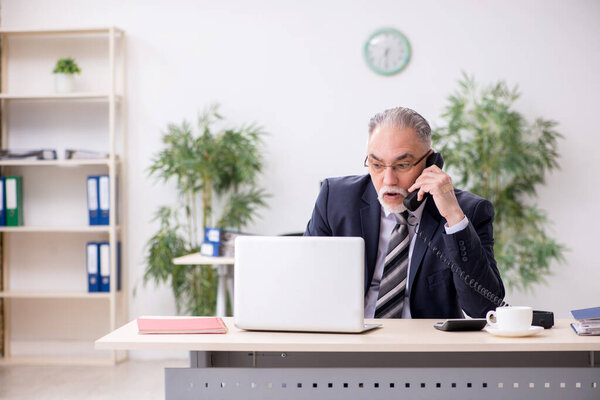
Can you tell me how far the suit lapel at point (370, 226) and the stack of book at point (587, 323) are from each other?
0.69 metres

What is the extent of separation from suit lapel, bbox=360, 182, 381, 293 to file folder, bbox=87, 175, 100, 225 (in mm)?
2968

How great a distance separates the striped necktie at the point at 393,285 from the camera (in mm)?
2268

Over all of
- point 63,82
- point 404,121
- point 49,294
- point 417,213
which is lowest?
point 49,294

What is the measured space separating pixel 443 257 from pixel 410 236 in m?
0.21

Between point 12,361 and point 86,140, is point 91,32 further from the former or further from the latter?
point 12,361

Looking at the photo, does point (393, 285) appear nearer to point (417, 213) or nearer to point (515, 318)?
point (417, 213)

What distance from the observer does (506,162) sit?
461 centimetres

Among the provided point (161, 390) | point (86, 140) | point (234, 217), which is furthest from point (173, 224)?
point (161, 390)

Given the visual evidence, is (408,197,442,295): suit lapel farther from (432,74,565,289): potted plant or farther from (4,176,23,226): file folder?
(4,176,23,226): file folder

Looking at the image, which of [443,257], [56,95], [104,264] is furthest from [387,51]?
[443,257]

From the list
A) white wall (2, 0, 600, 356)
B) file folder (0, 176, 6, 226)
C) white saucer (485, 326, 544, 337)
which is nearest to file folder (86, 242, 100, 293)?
white wall (2, 0, 600, 356)

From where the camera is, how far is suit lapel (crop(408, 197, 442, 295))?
2246 millimetres

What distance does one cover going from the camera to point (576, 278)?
499 cm

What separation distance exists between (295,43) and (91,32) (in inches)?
59.3
